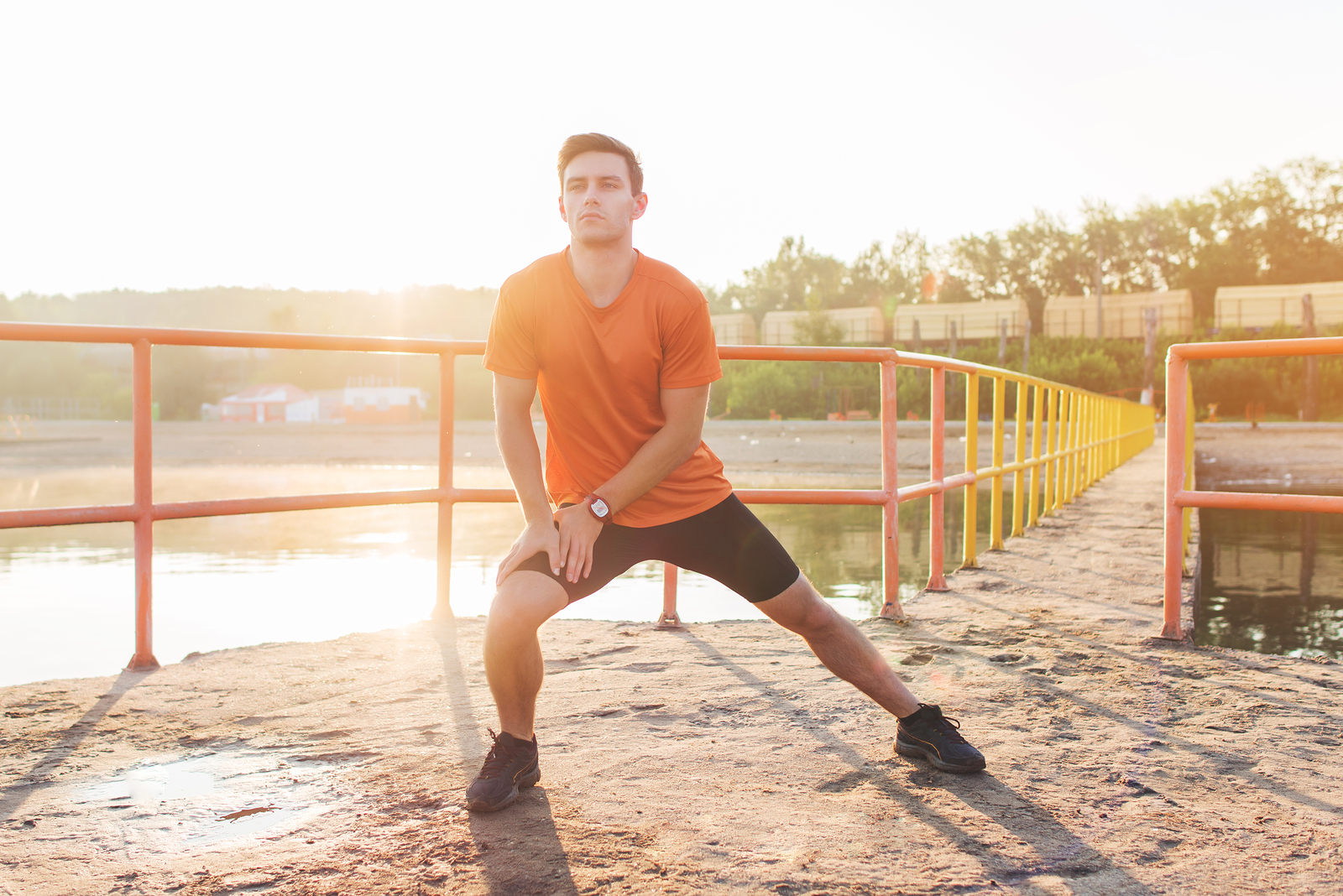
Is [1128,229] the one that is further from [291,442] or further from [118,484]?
[118,484]

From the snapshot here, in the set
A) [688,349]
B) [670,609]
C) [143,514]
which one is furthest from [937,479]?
[143,514]

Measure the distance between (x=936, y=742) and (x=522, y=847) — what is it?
1.04 m

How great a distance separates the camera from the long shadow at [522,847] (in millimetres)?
1858

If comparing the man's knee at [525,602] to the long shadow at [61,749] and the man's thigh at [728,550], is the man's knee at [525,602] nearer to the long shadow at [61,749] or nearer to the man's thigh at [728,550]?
the man's thigh at [728,550]

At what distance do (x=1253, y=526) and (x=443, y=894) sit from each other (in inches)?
455

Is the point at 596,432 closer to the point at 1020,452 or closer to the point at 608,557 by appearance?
the point at 608,557

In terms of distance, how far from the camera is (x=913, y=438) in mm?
25078

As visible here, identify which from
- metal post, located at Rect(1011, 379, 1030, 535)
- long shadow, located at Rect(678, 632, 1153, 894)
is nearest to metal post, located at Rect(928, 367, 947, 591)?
metal post, located at Rect(1011, 379, 1030, 535)

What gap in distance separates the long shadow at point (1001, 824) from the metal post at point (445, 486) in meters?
2.09

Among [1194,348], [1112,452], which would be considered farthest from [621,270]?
[1112,452]

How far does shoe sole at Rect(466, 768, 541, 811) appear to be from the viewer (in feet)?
7.15

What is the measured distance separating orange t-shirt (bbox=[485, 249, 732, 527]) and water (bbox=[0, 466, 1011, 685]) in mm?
2633

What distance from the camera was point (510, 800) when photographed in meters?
2.21

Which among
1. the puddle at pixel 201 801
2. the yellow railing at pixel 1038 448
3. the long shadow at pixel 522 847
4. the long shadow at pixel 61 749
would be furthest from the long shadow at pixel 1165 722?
the long shadow at pixel 61 749
